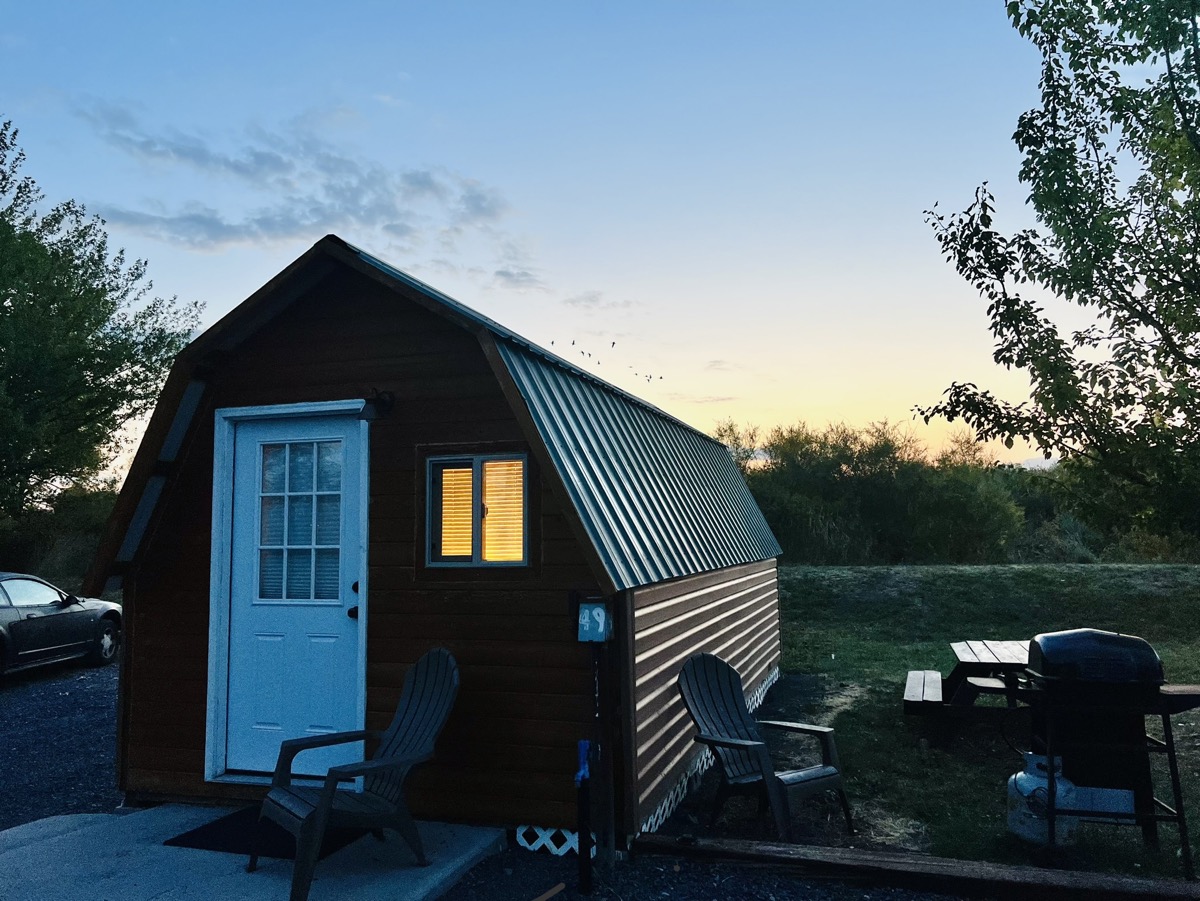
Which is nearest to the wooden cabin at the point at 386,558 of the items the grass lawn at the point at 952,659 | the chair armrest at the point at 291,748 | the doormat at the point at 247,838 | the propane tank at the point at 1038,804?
the doormat at the point at 247,838

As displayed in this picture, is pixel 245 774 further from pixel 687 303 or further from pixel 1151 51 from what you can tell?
pixel 687 303

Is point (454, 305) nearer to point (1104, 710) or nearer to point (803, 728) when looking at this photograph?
point (803, 728)

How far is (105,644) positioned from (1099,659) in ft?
39.9

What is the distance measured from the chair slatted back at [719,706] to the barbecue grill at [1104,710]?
171 cm

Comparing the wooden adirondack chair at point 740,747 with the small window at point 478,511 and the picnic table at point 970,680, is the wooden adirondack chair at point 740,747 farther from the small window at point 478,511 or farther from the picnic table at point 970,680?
the picnic table at point 970,680

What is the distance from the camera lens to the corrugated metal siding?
449 centimetres

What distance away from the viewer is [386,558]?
4871mm

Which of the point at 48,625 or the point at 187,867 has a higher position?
the point at 48,625

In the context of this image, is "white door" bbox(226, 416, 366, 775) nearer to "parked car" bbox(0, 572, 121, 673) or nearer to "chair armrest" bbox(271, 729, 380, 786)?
"chair armrest" bbox(271, 729, 380, 786)

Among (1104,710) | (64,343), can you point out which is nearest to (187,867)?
(1104,710)

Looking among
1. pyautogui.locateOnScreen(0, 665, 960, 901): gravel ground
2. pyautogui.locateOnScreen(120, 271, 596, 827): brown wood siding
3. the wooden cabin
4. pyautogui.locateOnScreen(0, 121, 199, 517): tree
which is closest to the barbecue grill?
pyautogui.locateOnScreen(0, 665, 960, 901): gravel ground

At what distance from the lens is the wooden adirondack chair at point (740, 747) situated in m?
4.42

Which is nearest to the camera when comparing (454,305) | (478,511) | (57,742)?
(454,305)

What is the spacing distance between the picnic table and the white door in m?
4.66
